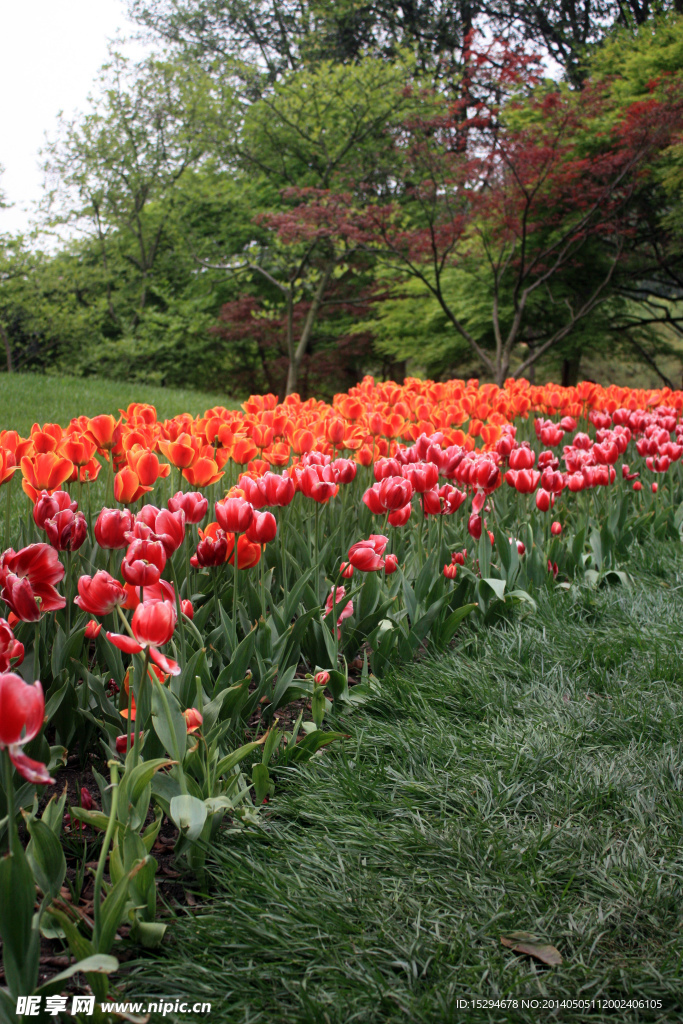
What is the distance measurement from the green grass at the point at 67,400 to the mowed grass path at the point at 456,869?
15.5ft

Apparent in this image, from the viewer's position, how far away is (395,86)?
1288 cm

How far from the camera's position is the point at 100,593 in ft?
4.43

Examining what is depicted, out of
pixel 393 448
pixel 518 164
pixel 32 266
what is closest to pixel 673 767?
pixel 393 448

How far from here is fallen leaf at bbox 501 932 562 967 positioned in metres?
1.23

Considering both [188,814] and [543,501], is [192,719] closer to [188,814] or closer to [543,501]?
[188,814]

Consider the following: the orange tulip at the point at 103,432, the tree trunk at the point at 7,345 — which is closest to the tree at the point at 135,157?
the tree trunk at the point at 7,345

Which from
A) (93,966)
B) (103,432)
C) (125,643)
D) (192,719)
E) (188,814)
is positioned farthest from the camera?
(103,432)

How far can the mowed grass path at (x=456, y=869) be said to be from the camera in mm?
1183

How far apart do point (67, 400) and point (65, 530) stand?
21.5 feet

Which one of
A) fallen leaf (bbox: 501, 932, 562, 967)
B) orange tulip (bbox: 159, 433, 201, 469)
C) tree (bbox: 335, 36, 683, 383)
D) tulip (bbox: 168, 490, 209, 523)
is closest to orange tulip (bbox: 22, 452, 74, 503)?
orange tulip (bbox: 159, 433, 201, 469)

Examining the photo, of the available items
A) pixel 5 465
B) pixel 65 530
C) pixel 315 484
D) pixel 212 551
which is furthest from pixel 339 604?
pixel 5 465

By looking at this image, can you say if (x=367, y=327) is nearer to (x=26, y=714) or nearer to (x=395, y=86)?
(x=395, y=86)

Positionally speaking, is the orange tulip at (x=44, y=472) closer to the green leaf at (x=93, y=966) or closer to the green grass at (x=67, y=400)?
the green leaf at (x=93, y=966)

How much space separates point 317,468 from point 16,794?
1268 millimetres
